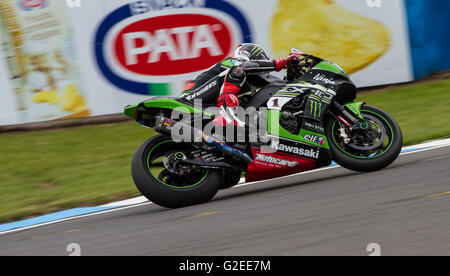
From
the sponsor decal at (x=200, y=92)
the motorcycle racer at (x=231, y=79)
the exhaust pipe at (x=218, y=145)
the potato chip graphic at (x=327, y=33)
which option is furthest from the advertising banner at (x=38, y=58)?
the exhaust pipe at (x=218, y=145)

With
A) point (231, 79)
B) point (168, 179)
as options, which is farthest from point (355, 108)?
point (168, 179)

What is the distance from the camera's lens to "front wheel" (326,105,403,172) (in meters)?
7.15

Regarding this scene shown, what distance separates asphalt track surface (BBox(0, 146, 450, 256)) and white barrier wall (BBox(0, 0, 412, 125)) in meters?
5.46

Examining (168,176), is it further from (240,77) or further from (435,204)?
(435,204)

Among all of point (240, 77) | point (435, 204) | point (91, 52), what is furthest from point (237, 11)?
point (435, 204)

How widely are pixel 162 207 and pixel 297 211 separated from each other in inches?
73.5

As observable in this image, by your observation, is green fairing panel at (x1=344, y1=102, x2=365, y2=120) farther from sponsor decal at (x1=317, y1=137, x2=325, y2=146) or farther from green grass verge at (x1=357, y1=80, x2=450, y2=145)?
green grass verge at (x1=357, y1=80, x2=450, y2=145)

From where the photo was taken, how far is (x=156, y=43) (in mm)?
12523

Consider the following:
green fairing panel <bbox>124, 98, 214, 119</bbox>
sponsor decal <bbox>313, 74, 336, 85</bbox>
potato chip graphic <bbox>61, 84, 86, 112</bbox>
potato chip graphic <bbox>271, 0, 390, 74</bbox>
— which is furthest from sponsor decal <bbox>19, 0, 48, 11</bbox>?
sponsor decal <bbox>313, 74, 336, 85</bbox>

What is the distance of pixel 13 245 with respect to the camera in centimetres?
602

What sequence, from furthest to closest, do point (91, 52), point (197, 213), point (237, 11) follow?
1. point (237, 11)
2. point (91, 52)
3. point (197, 213)

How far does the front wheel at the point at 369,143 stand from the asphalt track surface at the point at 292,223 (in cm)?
18

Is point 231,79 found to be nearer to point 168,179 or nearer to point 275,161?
point 275,161

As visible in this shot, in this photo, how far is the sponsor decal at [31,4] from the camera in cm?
1196
